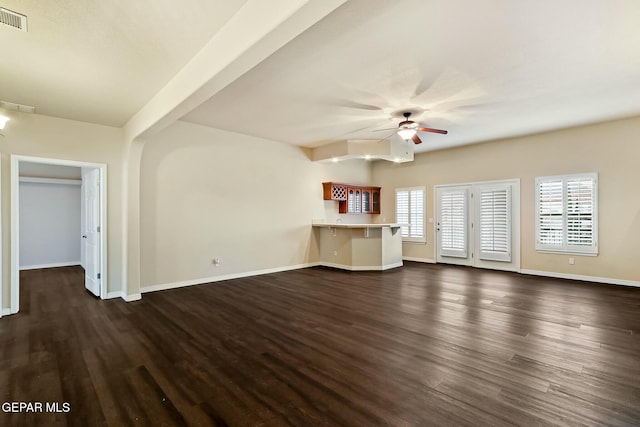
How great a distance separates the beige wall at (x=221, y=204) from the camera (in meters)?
5.16

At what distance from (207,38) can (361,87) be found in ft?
6.56

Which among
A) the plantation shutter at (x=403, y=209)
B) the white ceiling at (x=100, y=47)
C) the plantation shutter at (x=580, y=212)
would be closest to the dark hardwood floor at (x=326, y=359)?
the plantation shutter at (x=580, y=212)

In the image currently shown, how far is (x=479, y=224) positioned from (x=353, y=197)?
3232mm

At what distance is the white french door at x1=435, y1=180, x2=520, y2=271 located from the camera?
673cm

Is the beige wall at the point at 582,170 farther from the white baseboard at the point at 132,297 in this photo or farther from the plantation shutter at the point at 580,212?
the white baseboard at the point at 132,297

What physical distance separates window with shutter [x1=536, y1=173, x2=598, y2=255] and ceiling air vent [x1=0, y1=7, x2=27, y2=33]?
8.01 m

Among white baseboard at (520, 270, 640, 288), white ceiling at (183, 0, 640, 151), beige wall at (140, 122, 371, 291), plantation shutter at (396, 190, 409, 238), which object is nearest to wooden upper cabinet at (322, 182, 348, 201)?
beige wall at (140, 122, 371, 291)

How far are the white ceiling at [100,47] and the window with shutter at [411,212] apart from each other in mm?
6709

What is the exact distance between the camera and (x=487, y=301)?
4.50 meters

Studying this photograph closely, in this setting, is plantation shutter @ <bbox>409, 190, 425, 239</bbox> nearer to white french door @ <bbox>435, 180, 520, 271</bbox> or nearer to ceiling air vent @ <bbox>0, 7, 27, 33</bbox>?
white french door @ <bbox>435, 180, 520, 271</bbox>

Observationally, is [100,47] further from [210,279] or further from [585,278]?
[585,278]

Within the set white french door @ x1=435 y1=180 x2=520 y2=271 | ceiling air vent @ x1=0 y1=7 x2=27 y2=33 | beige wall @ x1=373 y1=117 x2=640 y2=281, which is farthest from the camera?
white french door @ x1=435 y1=180 x2=520 y2=271

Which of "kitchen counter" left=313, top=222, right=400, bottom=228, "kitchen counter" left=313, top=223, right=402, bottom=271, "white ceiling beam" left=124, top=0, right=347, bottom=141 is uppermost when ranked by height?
"white ceiling beam" left=124, top=0, right=347, bottom=141

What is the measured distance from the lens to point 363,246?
701cm
